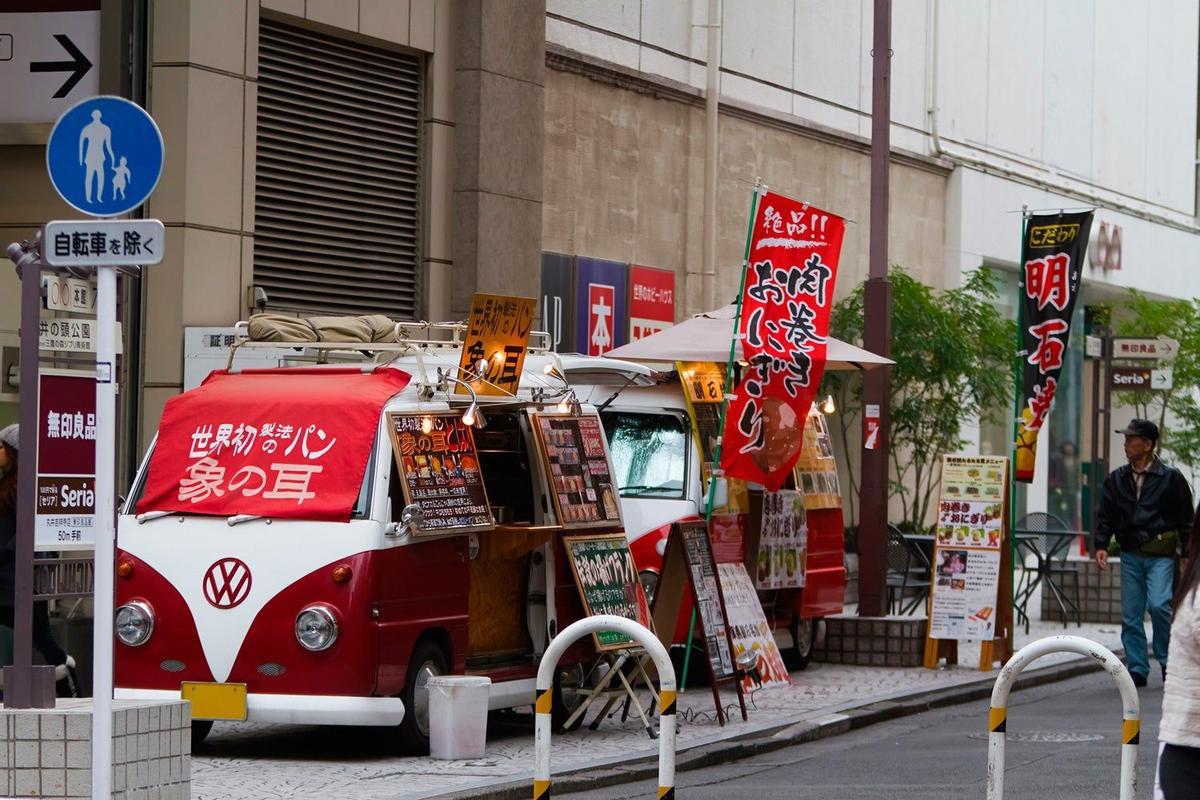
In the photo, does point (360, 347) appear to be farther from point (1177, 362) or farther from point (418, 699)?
point (1177, 362)

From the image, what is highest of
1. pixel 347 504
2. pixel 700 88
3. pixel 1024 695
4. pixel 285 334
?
pixel 700 88

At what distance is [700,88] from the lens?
77.4ft

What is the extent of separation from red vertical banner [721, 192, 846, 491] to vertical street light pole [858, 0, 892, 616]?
10.6ft

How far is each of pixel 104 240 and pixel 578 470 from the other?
5.65 m

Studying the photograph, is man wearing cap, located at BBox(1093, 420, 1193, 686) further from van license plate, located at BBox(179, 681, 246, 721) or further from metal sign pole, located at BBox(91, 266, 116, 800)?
metal sign pole, located at BBox(91, 266, 116, 800)

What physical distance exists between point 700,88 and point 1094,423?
467 inches

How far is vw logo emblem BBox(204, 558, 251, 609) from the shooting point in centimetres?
1159

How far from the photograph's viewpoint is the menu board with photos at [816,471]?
Result: 17688mm

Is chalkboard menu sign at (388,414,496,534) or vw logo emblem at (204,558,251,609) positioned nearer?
vw logo emblem at (204,558,251,609)

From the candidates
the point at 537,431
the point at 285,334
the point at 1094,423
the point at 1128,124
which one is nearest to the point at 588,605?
the point at 537,431

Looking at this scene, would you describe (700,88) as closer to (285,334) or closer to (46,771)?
(285,334)

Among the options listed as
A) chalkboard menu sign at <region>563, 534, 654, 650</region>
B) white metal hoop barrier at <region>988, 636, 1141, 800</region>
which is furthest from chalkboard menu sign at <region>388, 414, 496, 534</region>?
white metal hoop barrier at <region>988, 636, 1141, 800</region>

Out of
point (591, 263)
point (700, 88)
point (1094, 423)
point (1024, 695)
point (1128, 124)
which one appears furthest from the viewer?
point (1128, 124)

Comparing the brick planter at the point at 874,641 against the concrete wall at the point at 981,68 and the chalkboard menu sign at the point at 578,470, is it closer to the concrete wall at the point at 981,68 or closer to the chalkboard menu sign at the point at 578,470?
the chalkboard menu sign at the point at 578,470
